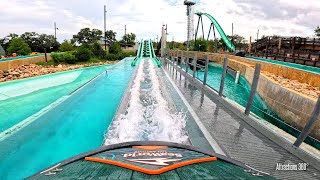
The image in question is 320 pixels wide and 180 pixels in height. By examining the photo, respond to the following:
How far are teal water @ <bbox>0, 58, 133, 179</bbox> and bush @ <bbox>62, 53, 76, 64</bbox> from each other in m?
19.1

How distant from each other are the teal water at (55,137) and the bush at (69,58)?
19.1 meters

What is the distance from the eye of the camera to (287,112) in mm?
6211

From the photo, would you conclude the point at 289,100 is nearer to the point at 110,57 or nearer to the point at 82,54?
the point at 82,54

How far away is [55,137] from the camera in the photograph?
162 inches

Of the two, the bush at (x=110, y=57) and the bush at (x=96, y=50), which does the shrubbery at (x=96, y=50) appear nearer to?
the bush at (x=96, y=50)

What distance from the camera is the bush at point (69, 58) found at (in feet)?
78.3

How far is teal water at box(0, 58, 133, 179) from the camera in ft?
11.0

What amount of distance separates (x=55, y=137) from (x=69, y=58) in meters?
21.6

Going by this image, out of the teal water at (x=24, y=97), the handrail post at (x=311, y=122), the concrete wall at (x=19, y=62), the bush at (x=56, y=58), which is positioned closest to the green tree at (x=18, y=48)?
the concrete wall at (x=19, y=62)

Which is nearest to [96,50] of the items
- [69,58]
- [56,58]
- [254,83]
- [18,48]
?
[69,58]

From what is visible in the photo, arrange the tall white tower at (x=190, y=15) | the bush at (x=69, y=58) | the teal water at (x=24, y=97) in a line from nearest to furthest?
the teal water at (x=24, y=97), the bush at (x=69, y=58), the tall white tower at (x=190, y=15)

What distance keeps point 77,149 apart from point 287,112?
5.04 m

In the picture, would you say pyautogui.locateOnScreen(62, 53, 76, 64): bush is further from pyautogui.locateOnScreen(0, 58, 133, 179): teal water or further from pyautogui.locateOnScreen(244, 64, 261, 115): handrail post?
pyautogui.locateOnScreen(244, 64, 261, 115): handrail post

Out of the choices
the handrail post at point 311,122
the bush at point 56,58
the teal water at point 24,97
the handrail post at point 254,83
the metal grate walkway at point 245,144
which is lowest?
the teal water at point 24,97
